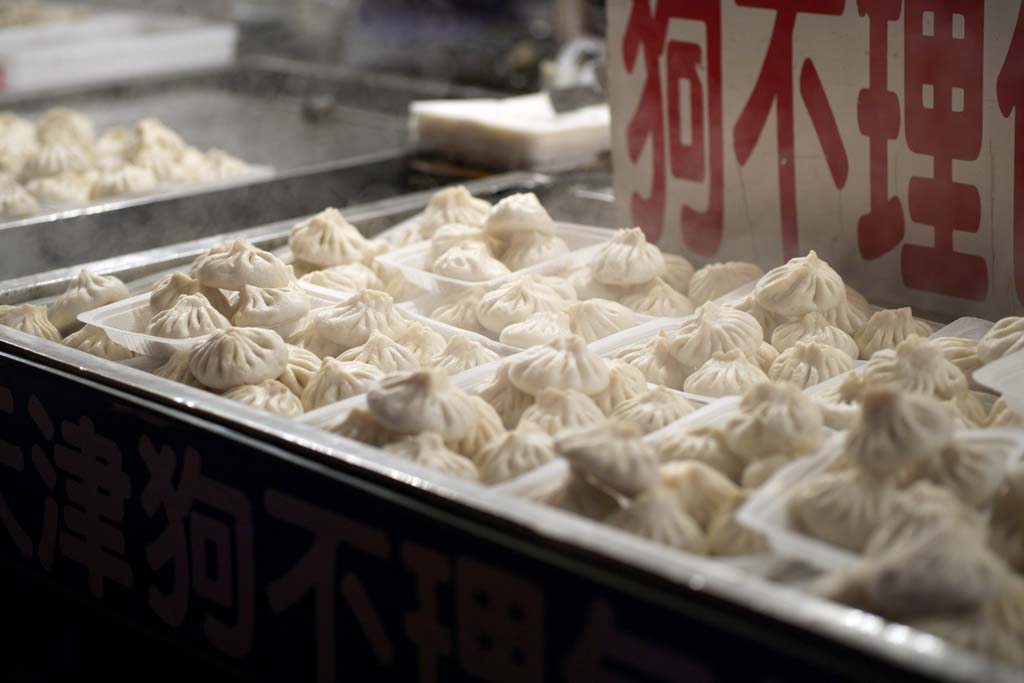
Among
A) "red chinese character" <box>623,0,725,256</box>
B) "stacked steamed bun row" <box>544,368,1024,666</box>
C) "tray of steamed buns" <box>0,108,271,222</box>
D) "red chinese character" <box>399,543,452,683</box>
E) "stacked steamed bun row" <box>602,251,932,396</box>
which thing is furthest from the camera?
"tray of steamed buns" <box>0,108,271,222</box>

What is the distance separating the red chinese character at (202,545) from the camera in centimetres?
173

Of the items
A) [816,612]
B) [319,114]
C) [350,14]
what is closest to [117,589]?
[816,612]

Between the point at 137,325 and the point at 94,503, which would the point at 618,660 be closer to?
the point at 94,503

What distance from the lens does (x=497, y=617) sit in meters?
1.44

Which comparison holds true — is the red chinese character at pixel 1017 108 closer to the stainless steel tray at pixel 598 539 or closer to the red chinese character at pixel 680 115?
the red chinese character at pixel 680 115

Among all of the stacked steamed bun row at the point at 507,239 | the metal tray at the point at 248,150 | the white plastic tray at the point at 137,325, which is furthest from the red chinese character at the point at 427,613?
the metal tray at the point at 248,150

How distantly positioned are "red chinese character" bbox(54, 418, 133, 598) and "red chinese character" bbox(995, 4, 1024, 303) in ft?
5.42

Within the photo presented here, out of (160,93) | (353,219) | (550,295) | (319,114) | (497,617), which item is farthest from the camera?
(160,93)

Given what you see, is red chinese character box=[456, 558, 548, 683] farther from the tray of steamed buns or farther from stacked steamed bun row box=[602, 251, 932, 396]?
the tray of steamed buns

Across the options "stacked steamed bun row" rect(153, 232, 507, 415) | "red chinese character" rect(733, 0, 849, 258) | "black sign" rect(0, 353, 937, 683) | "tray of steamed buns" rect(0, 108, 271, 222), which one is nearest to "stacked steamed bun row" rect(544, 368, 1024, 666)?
"black sign" rect(0, 353, 937, 683)

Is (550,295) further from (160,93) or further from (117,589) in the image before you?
(160,93)

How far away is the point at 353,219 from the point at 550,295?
85 centimetres

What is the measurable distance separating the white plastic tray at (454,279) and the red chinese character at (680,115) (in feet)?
0.57

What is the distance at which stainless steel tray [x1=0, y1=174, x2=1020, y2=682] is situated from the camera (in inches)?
43.6
